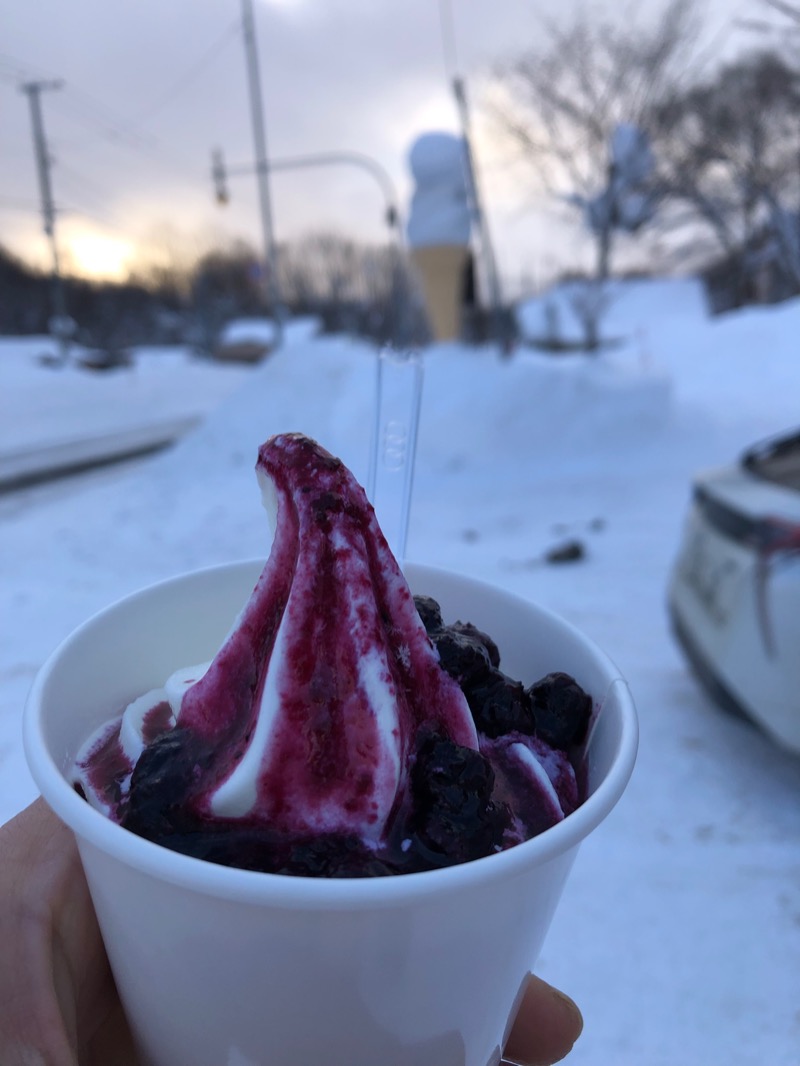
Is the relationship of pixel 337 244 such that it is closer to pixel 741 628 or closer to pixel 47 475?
pixel 47 475

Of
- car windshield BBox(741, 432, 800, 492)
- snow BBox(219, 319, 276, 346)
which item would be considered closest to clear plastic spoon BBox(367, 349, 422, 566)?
car windshield BBox(741, 432, 800, 492)

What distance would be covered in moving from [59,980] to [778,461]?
3.34 m

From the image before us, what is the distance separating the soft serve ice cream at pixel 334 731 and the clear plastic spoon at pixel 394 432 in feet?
0.45

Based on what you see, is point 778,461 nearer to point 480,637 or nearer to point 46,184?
point 480,637

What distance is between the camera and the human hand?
81 cm

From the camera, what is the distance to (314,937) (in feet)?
2.10

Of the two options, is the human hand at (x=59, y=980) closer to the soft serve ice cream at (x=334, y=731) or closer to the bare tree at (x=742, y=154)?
the soft serve ice cream at (x=334, y=731)

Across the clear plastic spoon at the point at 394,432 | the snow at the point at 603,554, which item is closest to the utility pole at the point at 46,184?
the snow at the point at 603,554

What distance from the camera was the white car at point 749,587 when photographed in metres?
2.57

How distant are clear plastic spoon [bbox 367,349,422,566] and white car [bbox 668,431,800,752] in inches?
80.5

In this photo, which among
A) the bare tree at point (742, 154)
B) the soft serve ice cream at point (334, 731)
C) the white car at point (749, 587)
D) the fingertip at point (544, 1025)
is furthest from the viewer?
the bare tree at point (742, 154)

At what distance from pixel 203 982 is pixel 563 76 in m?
12.2

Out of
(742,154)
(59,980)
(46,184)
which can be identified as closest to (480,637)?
(59,980)

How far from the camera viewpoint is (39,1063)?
2.61 ft
